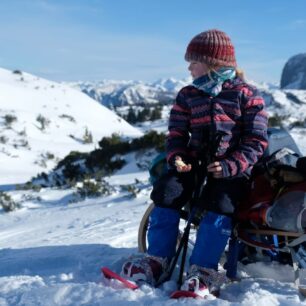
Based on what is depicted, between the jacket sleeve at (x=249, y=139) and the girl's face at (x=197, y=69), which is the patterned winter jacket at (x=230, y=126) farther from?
the girl's face at (x=197, y=69)

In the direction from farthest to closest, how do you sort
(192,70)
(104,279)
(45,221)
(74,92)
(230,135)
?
(74,92) → (45,221) → (192,70) → (230,135) → (104,279)

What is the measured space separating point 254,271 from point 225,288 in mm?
320

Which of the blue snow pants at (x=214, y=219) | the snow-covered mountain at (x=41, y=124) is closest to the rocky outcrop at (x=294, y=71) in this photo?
the snow-covered mountain at (x=41, y=124)

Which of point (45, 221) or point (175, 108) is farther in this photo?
point (45, 221)

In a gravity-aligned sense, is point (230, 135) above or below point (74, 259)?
above

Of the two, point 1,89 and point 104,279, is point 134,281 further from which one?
point 1,89

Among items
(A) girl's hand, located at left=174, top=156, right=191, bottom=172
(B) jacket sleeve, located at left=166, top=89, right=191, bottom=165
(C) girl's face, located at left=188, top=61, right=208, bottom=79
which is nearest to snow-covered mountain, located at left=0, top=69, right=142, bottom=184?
(B) jacket sleeve, located at left=166, top=89, right=191, bottom=165

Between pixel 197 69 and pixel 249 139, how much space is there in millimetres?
604

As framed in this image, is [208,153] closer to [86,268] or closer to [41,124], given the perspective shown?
[86,268]

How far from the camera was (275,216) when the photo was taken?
2.79 meters

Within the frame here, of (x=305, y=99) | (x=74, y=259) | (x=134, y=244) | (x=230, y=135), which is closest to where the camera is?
(x=230, y=135)

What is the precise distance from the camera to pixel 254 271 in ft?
10.2

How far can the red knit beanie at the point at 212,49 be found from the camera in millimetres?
3207

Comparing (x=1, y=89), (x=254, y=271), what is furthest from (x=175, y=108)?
(x=1, y=89)
